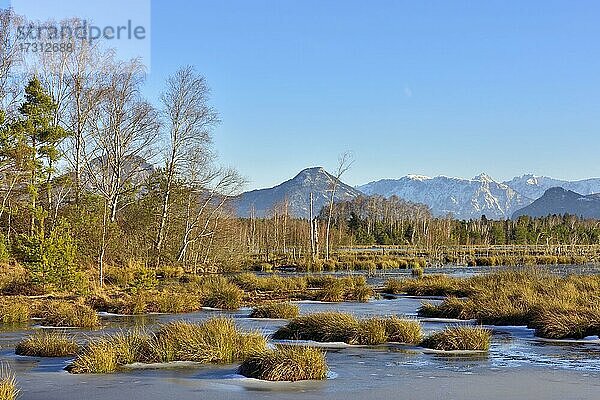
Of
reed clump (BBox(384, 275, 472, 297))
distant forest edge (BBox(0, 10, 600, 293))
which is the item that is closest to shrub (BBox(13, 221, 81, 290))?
distant forest edge (BBox(0, 10, 600, 293))

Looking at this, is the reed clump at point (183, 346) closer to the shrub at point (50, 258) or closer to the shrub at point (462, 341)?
the shrub at point (462, 341)

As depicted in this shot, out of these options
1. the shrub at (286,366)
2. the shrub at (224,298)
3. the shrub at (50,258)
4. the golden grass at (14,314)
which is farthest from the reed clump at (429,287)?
the shrub at (286,366)

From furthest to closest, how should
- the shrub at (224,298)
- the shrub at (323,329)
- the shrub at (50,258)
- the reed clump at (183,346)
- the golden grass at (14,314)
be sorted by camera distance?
1. the shrub at (50,258)
2. the shrub at (224,298)
3. the golden grass at (14,314)
4. the shrub at (323,329)
5. the reed clump at (183,346)

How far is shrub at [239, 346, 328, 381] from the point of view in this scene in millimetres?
12734

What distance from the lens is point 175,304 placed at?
2656cm

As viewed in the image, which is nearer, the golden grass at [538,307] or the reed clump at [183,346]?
the reed clump at [183,346]

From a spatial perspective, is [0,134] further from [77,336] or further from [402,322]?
[402,322]

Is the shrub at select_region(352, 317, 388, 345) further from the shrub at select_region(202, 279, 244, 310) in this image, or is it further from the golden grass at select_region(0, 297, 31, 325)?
the golden grass at select_region(0, 297, 31, 325)

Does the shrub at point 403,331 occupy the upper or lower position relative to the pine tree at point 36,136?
lower

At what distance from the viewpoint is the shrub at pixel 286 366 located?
1273 cm

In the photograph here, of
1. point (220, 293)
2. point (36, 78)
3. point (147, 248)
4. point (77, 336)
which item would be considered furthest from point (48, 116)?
point (77, 336)

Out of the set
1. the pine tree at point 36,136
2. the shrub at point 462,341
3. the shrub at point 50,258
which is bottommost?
the shrub at point 462,341

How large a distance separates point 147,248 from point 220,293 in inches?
768

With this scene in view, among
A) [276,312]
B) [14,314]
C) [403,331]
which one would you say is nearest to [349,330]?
[403,331]
